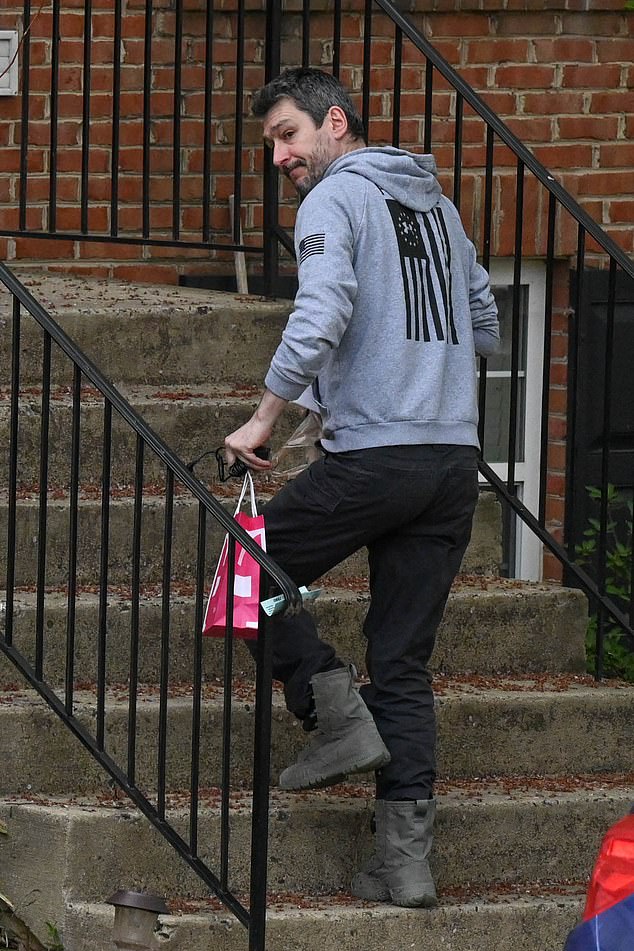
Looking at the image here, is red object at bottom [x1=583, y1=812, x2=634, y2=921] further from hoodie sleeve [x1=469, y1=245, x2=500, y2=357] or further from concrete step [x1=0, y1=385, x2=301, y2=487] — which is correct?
concrete step [x1=0, y1=385, x2=301, y2=487]

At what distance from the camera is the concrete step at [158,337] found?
4.87m

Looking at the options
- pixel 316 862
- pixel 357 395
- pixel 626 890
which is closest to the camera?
pixel 626 890

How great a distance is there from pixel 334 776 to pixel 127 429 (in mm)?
1411

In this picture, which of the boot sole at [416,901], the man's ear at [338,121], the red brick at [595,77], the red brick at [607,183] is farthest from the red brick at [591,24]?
the boot sole at [416,901]

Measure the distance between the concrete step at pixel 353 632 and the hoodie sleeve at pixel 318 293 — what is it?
3.27 ft

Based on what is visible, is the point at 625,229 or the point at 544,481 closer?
the point at 544,481

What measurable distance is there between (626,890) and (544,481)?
228 cm

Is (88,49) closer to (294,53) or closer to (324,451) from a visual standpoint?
(294,53)

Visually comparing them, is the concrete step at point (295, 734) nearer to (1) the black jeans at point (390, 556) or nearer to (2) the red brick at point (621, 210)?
(1) the black jeans at point (390, 556)

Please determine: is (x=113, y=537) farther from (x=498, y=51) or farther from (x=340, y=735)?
(x=498, y=51)

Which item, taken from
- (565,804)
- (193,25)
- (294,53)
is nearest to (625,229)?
(294,53)

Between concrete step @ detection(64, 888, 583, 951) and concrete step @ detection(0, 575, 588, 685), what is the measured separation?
0.73 metres

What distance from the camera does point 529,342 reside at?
5977 mm

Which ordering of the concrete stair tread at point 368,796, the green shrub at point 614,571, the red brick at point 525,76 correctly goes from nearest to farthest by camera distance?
1. the concrete stair tread at point 368,796
2. the green shrub at point 614,571
3. the red brick at point 525,76
